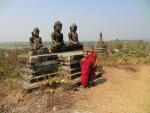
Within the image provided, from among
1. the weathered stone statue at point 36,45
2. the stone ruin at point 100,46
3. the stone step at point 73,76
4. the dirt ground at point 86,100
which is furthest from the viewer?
the stone ruin at point 100,46

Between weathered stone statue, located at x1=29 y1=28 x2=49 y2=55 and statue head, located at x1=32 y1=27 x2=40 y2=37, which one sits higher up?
statue head, located at x1=32 y1=27 x2=40 y2=37

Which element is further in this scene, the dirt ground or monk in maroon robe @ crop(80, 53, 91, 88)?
monk in maroon robe @ crop(80, 53, 91, 88)

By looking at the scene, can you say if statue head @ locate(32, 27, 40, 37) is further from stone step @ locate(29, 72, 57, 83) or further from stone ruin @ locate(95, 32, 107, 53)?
stone ruin @ locate(95, 32, 107, 53)

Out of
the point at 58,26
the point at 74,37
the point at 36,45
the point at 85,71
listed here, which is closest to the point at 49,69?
the point at 36,45

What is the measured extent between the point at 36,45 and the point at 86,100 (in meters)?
3.35

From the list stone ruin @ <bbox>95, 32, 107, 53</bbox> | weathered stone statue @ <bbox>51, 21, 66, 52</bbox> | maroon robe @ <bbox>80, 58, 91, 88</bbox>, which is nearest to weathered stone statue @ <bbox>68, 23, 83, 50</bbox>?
weathered stone statue @ <bbox>51, 21, 66, 52</bbox>

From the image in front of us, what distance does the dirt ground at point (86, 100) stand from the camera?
267 inches

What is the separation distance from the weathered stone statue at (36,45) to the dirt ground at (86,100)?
1.82 m

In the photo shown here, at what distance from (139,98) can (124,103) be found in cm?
88

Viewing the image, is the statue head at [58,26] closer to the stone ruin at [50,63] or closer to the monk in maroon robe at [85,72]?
the stone ruin at [50,63]

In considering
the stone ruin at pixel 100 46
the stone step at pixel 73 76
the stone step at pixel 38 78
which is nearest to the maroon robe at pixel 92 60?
the stone step at pixel 73 76

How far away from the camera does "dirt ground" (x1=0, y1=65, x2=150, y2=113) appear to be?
6.79 m

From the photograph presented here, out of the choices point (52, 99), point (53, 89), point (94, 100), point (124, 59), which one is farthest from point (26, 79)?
point (124, 59)

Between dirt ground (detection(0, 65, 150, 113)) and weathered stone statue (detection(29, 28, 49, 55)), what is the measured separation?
5.97ft
